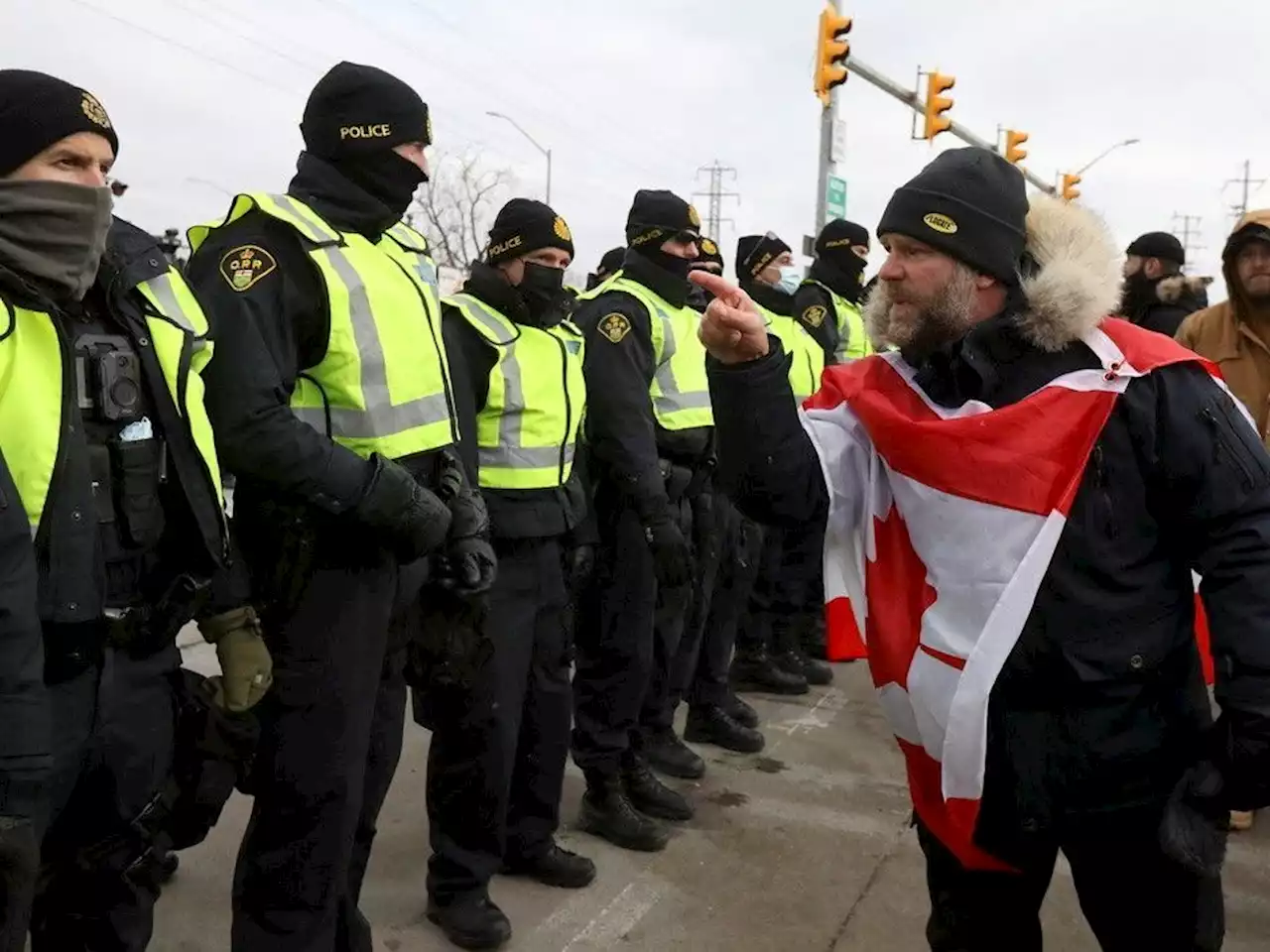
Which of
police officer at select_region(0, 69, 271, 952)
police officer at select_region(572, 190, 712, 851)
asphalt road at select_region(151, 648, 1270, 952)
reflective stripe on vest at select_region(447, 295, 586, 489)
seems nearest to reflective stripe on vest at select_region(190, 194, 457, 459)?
police officer at select_region(0, 69, 271, 952)

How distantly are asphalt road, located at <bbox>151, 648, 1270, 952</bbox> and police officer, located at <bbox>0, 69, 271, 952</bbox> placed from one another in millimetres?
1214

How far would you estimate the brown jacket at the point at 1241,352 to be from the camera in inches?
157

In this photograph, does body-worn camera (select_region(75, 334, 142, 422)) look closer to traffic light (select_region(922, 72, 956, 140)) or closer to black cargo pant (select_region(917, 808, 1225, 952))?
black cargo pant (select_region(917, 808, 1225, 952))

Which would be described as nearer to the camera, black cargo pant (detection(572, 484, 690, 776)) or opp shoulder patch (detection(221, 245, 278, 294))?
opp shoulder patch (detection(221, 245, 278, 294))

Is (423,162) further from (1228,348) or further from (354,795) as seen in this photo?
(1228,348)

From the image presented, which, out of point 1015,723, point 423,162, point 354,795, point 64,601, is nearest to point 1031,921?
point 1015,723

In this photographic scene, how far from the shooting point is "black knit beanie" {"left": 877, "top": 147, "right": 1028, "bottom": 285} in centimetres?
218

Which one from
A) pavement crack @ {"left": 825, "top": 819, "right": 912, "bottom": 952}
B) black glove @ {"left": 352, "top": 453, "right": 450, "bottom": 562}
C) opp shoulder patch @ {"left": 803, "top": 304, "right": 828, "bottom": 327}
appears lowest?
pavement crack @ {"left": 825, "top": 819, "right": 912, "bottom": 952}

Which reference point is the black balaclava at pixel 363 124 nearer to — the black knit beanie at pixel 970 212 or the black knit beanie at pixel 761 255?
the black knit beanie at pixel 970 212

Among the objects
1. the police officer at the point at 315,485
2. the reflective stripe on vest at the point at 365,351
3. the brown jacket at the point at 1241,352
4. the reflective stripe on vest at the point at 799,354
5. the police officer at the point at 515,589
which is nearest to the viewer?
the police officer at the point at 315,485

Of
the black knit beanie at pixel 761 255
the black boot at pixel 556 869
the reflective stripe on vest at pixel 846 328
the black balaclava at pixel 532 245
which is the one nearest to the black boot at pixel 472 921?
the black boot at pixel 556 869

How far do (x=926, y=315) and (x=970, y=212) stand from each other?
217 millimetres

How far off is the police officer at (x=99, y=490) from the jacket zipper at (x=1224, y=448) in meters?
1.86

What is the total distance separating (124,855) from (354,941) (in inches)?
36.1
